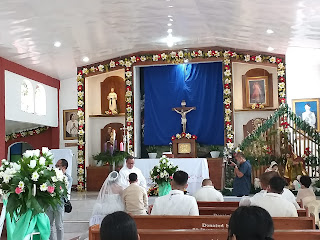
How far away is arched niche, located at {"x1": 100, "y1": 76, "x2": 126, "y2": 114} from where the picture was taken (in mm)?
17328

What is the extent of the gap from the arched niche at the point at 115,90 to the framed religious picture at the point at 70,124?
983 millimetres

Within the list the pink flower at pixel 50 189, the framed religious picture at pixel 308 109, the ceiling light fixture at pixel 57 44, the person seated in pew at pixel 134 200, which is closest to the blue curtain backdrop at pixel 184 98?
the framed religious picture at pixel 308 109

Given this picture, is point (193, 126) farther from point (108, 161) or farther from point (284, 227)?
point (284, 227)

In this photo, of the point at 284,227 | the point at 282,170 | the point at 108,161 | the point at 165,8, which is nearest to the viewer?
the point at 284,227

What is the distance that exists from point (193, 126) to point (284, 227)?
12.1m

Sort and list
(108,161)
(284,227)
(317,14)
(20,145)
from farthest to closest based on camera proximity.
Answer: (20,145)
(108,161)
(317,14)
(284,227)

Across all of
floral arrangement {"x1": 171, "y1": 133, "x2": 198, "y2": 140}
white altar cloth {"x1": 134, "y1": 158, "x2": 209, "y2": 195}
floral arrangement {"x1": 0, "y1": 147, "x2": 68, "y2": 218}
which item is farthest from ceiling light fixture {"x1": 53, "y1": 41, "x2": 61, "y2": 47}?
floral arrangement {"x1": 0, "y1": 147, "x2": 68, "y2": 218}

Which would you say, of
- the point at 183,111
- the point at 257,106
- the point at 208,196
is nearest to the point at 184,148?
the point at 183,111

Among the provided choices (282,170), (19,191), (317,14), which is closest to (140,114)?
(282,170)

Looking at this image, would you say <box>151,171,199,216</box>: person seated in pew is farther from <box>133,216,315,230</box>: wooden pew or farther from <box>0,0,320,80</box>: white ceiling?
<box>0,0,320,80</box>: white ceiling

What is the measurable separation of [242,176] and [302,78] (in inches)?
306

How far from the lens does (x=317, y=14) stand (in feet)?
34.2

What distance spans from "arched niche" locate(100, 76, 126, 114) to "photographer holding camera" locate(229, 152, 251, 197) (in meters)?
8.50

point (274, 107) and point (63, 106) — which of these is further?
point (63, 106)
